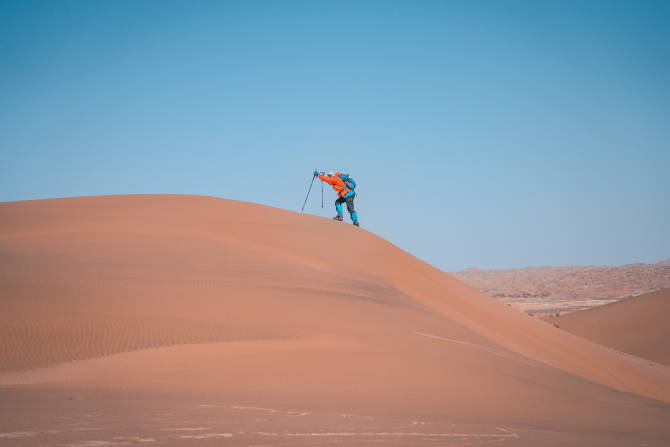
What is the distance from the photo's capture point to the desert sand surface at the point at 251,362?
4.37 meters

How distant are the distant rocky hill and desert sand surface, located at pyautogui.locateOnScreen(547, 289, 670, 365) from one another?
801 centimetres

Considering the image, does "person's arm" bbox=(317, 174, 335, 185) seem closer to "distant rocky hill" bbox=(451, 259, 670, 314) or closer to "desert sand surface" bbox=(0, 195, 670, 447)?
"desert sand surface" bbox=(0, 195, 670, 447)

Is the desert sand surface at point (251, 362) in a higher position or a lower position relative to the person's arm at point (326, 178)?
lower

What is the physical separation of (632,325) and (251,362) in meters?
22.0

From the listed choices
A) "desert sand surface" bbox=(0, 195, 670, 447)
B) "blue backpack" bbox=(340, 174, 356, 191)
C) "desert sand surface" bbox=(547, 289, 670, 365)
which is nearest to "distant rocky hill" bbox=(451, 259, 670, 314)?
"desert sand surface" bbox=(547, 289, 670, 365)

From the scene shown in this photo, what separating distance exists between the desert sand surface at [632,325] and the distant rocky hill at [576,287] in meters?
8.01

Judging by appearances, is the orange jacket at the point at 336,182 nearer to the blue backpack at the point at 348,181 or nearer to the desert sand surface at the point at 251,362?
the blue backpack at the point at 348,181

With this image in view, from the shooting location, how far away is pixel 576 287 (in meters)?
52.2

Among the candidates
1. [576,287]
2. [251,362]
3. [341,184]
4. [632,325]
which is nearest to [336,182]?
[341,184]

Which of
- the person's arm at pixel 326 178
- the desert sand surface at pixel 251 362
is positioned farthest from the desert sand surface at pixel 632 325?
the person's arm at pixel 326 178

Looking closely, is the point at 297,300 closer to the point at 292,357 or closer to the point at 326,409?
the point at 292,357

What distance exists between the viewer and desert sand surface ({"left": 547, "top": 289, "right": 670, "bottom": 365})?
22.3 metres

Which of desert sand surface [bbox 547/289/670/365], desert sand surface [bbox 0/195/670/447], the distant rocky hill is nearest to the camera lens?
desert sand surface [bbox 0/195/670/447]

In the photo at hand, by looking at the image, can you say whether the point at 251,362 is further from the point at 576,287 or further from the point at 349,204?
the point at 576,287
